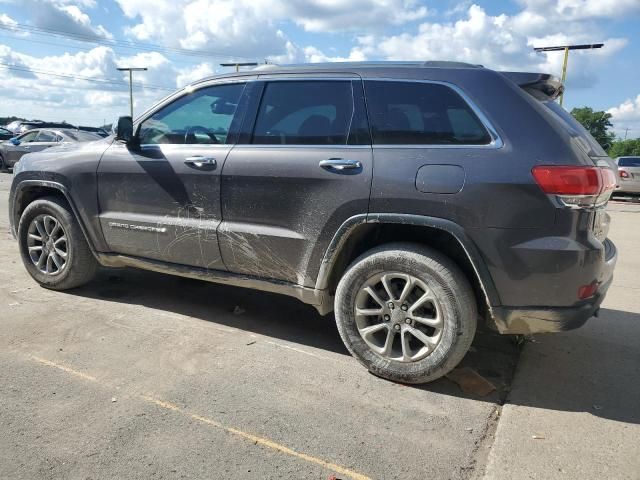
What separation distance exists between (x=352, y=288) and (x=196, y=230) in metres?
1.28

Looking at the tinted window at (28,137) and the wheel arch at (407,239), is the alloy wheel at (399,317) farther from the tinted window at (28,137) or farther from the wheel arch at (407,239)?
the tinted window at (28,137)

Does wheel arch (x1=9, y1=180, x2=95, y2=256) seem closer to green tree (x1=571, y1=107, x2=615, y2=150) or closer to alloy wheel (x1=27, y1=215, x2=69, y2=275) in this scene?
alloy wheel (x1=27, y1=215, x2=69, y2=275)

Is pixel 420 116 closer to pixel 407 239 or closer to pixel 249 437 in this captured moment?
pixel 407 239


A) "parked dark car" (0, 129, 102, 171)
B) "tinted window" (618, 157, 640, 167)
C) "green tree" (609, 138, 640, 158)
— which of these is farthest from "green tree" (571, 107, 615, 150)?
"parked dark car" (0, 129, 102, 171)

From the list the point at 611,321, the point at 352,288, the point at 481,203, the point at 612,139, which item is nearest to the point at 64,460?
the point at 352,288

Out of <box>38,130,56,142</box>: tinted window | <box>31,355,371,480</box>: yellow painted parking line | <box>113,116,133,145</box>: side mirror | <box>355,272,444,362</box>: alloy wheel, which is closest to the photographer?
<box>31,355,371,480</box>: yellow painted parking line

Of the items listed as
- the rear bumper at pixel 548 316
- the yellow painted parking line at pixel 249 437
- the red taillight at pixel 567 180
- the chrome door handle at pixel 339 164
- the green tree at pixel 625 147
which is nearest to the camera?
the yellow painted parking line at pixel 249 437

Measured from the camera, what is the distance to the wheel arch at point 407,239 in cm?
299

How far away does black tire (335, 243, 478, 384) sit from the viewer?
3055mm

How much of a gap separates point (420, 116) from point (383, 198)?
1.80 ft

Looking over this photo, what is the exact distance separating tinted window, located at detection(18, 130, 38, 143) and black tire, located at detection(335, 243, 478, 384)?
18.0 meters

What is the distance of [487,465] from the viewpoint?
248cm

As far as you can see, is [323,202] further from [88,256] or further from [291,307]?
[88,256]

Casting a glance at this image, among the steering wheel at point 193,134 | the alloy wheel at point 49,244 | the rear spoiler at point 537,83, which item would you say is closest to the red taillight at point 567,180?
the rear spoiler at point 537,83
